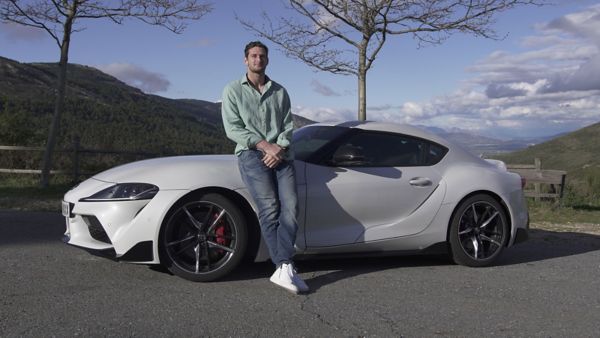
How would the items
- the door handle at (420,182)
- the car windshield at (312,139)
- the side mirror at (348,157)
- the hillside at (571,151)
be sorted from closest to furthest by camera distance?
the side mirror at (348,157)
the car windshield at (312,139)
the door handle at (420,182)
the hillside at (571,151)

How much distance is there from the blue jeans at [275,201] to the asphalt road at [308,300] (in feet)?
1.06

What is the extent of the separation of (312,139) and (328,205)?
776mm

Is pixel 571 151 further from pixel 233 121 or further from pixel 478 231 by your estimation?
pixel 233 121

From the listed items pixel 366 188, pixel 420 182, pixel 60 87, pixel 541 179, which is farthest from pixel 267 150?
pixel 541 179

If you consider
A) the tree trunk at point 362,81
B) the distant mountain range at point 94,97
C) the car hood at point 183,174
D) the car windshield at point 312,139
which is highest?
the distant mountain range at point 94,97

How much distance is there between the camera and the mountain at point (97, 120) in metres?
19.0

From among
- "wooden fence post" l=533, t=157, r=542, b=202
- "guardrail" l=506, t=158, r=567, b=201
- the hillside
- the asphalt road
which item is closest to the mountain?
the asphalt road

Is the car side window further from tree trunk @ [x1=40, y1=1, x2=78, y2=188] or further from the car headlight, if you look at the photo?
tree trunk @ [x1=40, y1=1, x2=78, y2=188]

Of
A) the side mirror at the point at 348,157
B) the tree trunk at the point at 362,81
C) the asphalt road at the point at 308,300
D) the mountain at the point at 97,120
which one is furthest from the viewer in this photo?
the mountain at the point at 97,120

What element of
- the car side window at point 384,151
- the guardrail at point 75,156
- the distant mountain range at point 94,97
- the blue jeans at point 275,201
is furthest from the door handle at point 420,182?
the distant mountain range at point 94,97

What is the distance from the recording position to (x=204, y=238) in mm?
4852

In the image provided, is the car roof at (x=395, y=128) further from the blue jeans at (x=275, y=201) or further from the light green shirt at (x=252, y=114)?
the blue jeans at (x=275, y=201)

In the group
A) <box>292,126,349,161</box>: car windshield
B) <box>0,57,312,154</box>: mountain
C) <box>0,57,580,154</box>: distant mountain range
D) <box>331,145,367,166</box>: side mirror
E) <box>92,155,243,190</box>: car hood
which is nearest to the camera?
<box>92,155,243,190</box>: car hood

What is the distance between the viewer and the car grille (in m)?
4.81
